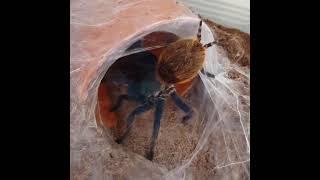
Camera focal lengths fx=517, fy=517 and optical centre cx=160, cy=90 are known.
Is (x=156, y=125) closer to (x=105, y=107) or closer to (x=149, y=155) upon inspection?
(x=149, y=155)

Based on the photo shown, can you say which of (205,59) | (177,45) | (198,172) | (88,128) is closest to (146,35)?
(177,45)

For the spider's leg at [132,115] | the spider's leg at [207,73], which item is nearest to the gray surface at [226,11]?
the spider's leg at [207,73]

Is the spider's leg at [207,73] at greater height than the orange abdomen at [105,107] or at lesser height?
greater

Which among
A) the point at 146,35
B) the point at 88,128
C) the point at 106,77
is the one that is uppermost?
the point at 146,35

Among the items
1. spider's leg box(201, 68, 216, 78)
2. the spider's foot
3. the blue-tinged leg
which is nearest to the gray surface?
spider's leg box(201, 68, 216, 78)

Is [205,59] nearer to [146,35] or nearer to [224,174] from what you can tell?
[146,35]

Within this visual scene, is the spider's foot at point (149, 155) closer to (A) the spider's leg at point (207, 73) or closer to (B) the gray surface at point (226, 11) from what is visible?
(A) the spider's leg at point (207, 73)

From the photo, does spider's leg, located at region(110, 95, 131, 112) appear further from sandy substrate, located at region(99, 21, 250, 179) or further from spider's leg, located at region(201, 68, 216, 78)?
spider's leg, located at region(201, 68, 216, 78)
